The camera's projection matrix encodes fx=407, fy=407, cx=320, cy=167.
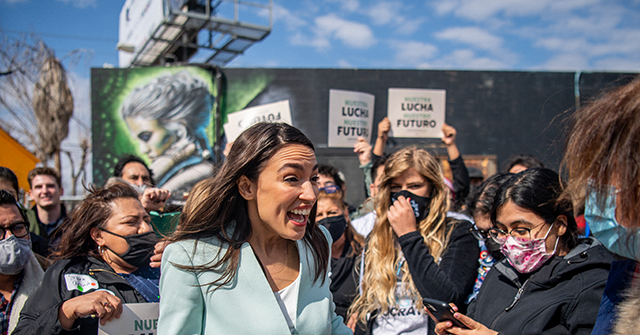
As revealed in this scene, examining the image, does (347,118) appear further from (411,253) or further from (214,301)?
(214,301)

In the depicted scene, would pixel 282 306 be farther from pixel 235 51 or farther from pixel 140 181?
pixel 235 51

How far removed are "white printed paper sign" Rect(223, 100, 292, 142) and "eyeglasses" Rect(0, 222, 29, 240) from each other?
4989mm

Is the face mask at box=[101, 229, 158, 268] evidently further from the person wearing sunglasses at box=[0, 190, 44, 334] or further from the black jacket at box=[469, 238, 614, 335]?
the black jacket at box=[469, 238, 614, 335]

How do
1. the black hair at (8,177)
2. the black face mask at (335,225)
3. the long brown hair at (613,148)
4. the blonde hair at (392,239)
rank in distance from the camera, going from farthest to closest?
the black hair at (8,177)
the black face mask at (335,225)
the blonde hair at (392,239)
the long brown hair at (613,148)

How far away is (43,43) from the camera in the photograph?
12094 mm

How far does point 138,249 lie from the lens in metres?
2.69

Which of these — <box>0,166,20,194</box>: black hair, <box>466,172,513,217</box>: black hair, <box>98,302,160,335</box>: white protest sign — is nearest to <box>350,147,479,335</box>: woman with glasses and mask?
<box>466,172,513,217</box>: black hair

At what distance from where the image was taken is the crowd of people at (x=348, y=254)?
4.16 ft

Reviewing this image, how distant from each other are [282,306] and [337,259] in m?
1.96

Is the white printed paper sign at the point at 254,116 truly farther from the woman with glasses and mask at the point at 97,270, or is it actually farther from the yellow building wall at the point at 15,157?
the woman with glasses and mask at the point at 97,270

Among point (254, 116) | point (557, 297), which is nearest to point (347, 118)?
point (254, 116)

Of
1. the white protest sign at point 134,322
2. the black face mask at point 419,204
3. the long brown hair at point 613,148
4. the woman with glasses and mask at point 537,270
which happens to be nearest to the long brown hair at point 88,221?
the white protest sign at point 134,322

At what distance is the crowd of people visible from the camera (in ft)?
4.16

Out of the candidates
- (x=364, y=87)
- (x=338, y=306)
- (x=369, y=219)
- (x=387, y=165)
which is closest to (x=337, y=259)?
(x=338, y=306)
